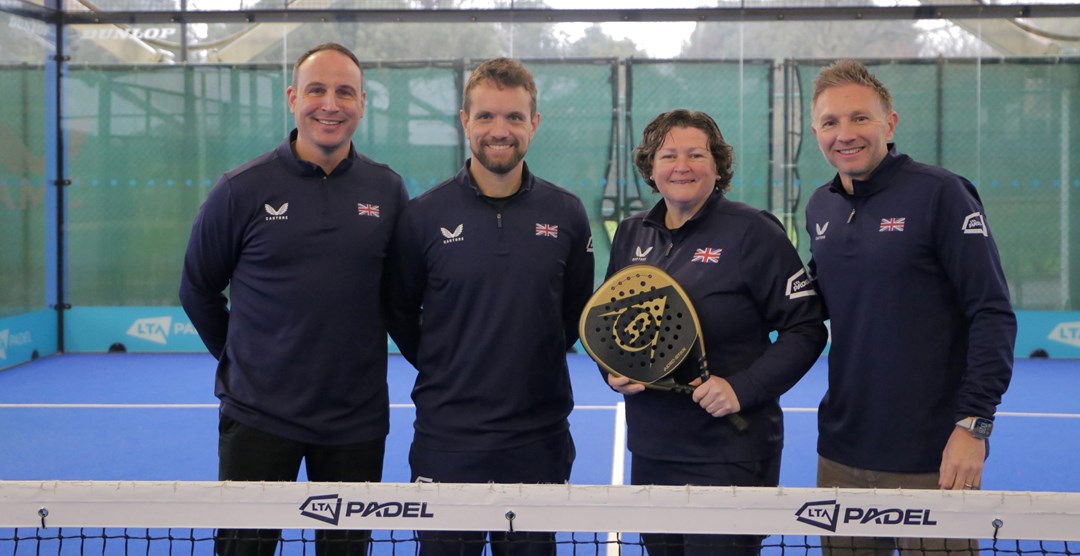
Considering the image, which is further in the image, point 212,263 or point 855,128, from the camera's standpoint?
point 212,263

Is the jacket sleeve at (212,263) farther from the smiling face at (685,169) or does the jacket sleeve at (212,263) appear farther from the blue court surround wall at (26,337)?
the blue court surround wall at (26,337)

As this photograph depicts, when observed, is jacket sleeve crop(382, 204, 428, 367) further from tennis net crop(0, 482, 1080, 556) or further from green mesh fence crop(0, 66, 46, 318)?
green mesh fence crop(0, 66, 46, 318)

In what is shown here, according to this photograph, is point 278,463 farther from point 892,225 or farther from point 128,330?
point 128,330

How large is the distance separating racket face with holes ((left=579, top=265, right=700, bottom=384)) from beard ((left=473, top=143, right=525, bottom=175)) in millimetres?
460

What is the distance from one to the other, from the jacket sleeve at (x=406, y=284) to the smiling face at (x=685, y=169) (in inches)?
30.3

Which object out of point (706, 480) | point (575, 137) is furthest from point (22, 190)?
point (706, 480)

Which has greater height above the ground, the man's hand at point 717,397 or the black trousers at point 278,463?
the man's hand at point 717,397

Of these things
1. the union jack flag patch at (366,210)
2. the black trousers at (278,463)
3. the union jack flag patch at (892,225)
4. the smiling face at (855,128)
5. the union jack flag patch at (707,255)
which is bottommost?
the black trousers at (278,463)

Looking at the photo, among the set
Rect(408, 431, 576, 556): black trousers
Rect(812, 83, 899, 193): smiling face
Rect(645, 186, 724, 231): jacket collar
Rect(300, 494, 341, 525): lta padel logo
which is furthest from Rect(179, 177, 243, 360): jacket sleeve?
Rect(812, 83, 899, 193): smiling face

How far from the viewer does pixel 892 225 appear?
2795 mm

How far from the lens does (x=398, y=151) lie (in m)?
10.9

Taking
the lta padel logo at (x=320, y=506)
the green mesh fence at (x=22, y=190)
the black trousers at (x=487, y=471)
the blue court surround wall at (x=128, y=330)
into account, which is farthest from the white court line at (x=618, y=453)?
the green mesh fence at (x=22, y=190)

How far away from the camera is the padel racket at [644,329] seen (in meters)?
2.69

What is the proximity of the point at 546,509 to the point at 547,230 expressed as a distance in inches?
37.4
